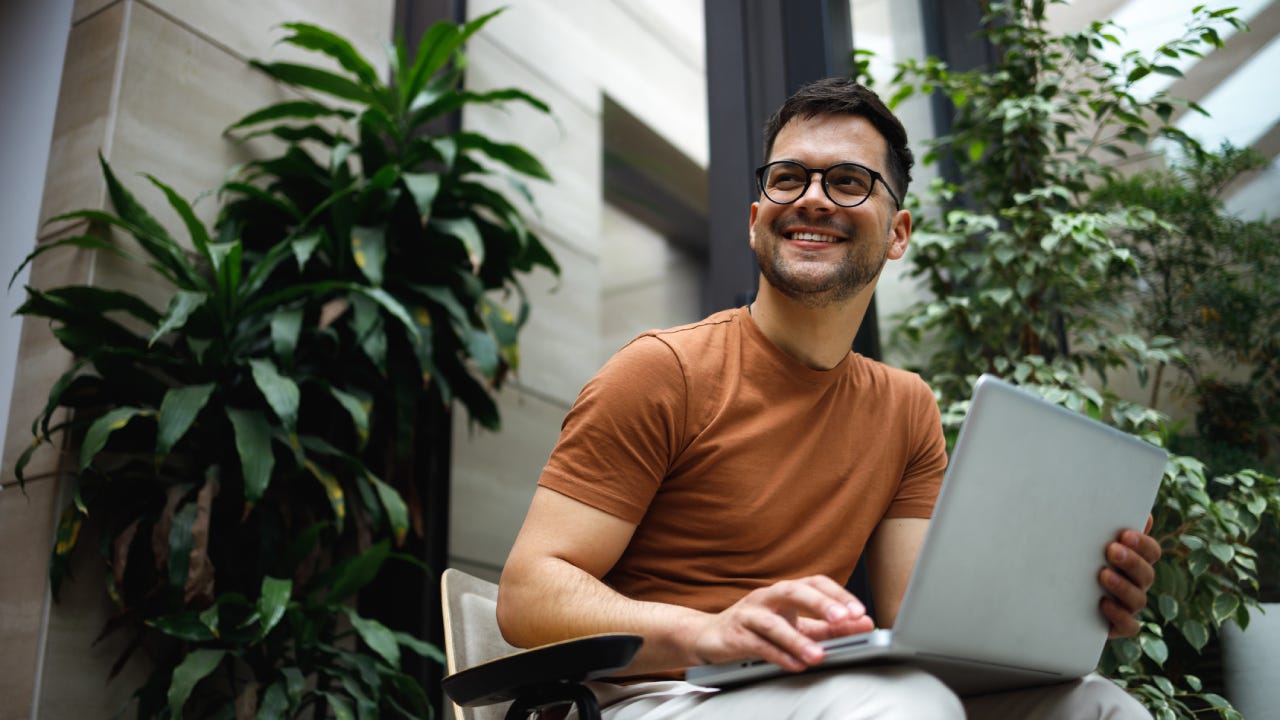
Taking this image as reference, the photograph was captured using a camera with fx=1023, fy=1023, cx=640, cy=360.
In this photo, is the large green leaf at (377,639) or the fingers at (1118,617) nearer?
the fingers at (1118,617)

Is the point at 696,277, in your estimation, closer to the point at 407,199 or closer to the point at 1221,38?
the point at 407,199

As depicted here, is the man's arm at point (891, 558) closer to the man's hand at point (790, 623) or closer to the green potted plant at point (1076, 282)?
the man's hand at point (790, 623)

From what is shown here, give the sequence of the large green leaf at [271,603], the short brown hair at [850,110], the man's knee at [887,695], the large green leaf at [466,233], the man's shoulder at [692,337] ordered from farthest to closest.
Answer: the large green leaf at [466,233], the large green leaf at [271,603], the short brown hair at [850,110], the man's shoulder at [692,337], the man's knee at [887,695]

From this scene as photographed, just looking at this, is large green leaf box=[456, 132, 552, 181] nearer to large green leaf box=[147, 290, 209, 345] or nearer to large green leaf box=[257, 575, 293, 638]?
large green leaf box=[147, 290, 209, 345]

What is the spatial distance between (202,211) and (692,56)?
233 centimetres

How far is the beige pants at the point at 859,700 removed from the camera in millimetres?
907

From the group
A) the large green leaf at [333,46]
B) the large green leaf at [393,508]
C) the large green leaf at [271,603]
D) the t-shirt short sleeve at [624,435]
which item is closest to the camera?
the t-shirt short sleeve at [624,435]

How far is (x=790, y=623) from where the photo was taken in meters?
0.95

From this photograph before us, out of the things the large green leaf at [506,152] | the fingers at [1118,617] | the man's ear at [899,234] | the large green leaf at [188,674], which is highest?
the large green leaf at [506,152]

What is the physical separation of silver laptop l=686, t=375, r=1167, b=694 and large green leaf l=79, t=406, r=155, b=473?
1.56 metres

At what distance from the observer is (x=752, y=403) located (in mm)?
1349

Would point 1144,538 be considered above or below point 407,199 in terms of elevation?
below

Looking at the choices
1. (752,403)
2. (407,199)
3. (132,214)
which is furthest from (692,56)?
(752,403)

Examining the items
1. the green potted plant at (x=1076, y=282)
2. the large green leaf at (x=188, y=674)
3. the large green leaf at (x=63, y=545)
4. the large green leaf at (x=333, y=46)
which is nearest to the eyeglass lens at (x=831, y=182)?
the green potted plant at (x=1076, y=282)
